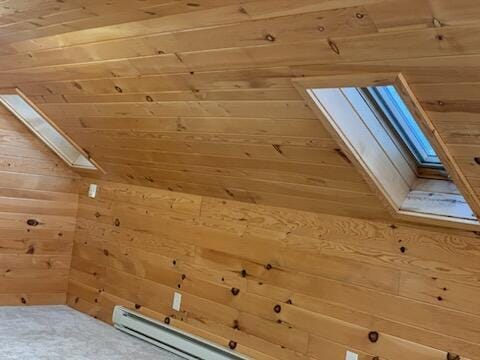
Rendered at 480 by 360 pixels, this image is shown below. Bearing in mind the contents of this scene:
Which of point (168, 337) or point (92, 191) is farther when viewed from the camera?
point (92, 191)

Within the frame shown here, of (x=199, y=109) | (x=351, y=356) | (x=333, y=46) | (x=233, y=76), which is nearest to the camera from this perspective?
(x=333, y=46)

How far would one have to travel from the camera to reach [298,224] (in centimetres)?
310

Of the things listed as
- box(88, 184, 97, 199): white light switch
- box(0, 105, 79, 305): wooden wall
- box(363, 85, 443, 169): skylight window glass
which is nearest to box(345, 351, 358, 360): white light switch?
Answer: box(363, 85, 443, 169): skylight window glass

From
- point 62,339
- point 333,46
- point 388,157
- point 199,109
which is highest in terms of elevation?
point 333,46

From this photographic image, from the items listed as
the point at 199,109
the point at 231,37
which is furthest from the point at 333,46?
the point at 199,109

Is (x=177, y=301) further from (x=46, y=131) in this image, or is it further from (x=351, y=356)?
(x=46, y=131)

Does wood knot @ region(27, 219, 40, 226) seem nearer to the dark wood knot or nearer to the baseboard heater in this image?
the baseboard heater

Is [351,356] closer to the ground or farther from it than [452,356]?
closer to the ground

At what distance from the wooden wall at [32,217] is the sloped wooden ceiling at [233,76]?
694 mm

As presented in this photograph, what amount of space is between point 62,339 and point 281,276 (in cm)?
157

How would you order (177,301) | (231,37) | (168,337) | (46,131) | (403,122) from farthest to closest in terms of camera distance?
(46,131) < (177,301) < (168,337) < (403,122) < (231,37)

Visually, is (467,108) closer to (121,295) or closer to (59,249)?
(121,295)

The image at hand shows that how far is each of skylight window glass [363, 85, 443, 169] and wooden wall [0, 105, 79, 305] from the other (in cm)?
295

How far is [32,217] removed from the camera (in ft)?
14.6
